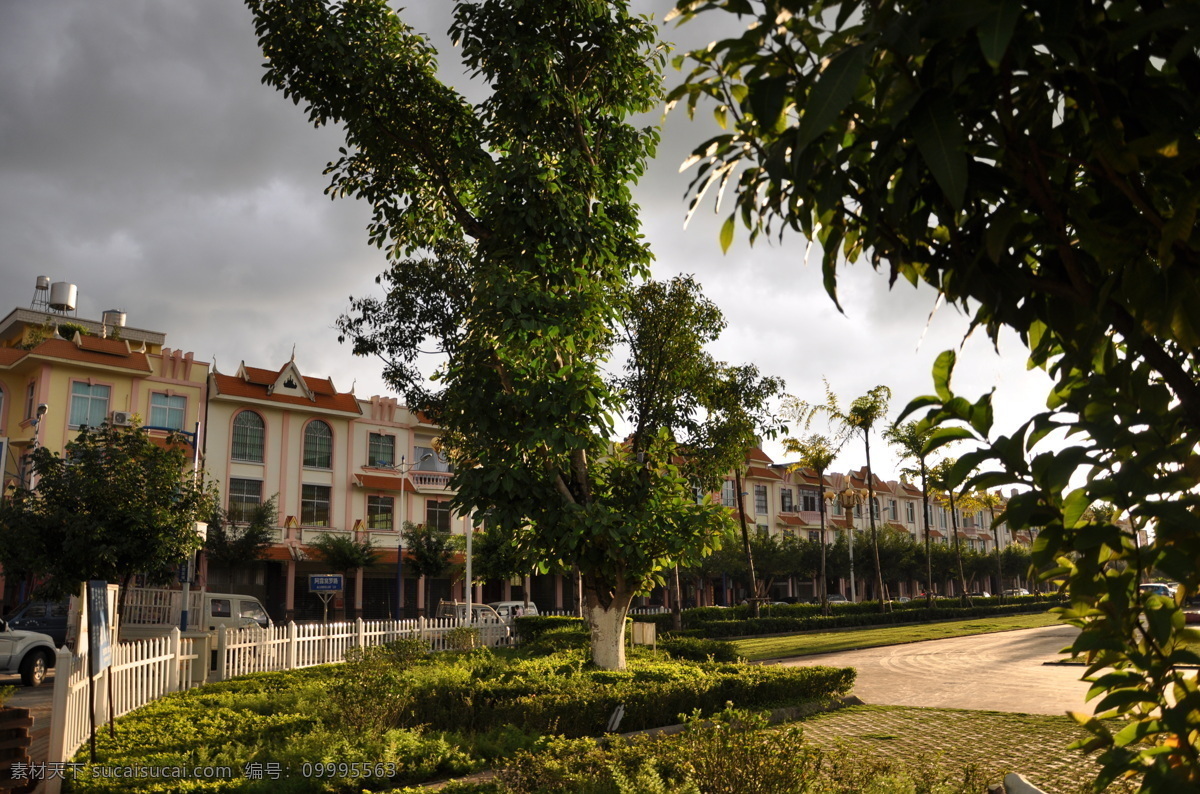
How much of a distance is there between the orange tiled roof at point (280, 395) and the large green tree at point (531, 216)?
3109 centimetres

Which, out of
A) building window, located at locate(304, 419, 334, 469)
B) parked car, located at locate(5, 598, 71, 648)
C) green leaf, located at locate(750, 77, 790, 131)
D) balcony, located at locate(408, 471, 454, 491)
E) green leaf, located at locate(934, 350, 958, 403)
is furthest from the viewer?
balcony, located at locate(408, 471, 454, 491)

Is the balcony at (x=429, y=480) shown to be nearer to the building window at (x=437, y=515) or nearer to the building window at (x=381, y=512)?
the building window at (x=437, y=515)

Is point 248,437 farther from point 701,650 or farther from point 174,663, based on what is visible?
point 701,650

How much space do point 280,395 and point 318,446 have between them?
3283mm

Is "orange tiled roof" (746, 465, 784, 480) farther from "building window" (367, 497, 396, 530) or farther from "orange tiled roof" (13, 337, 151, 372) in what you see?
"orange tiled roof" (13, 337, 151, 372)

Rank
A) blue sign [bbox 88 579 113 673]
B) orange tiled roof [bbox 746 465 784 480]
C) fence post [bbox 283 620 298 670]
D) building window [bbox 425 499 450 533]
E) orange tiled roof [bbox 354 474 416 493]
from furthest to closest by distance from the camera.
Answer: orange tiled roof [bbox 746 465 784 480] < building window [bbox 425 499 450 533] < orange tiled roof [bbox 354 474 416 493] < fence post [bbox 283 620 298 670] < blue sign [bbox 88 579 113 673]

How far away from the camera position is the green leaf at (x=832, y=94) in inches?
65.6

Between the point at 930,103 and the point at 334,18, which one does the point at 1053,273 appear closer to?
the point at 930,103

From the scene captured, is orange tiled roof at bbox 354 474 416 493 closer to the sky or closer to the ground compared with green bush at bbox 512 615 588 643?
closer to the sky

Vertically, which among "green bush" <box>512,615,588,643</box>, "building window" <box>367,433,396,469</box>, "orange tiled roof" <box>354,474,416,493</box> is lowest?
"green bush" <box>512,615,588,643</box>

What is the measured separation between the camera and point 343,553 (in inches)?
1668

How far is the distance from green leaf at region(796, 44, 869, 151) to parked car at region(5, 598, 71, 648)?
2788 cm

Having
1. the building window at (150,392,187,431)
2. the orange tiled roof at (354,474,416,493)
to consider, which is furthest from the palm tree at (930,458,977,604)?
the building window at (150,392,187,431)

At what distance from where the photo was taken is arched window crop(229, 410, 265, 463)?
43.0 metres
